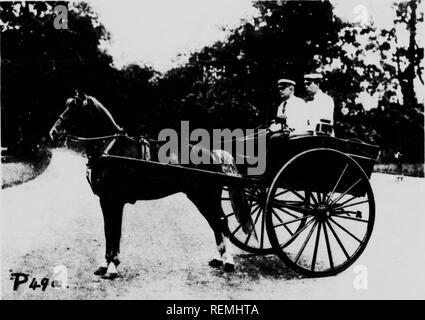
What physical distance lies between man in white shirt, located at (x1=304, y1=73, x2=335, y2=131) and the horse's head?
245 cm

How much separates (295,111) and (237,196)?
137cm

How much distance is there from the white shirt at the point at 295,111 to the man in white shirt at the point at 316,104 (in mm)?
72

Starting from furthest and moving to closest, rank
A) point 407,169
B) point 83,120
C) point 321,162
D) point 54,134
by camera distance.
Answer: point 407,169 < point 321,162 < point 83,120 < point 54,134

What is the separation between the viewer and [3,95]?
A: 16.1 m

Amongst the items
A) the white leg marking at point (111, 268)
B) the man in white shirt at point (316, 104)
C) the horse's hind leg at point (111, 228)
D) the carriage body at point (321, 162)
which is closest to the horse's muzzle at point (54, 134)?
the horse's hind leg at point (111, 228)

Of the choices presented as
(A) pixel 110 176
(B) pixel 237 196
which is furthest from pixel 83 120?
(B) pixel 237 196

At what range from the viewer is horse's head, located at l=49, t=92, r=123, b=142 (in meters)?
5.39

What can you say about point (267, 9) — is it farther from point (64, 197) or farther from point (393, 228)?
point (393, 228)

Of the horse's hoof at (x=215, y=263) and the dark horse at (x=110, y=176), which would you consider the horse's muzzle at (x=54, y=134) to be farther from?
the horse's hoof at (x=215, y=263)

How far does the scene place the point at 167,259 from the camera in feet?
20.9

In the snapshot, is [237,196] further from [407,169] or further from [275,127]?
[407,169]

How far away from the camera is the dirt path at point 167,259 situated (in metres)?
5.00

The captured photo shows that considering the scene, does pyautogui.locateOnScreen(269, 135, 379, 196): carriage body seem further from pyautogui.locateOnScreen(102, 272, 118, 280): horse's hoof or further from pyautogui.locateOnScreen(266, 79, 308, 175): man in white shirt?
pyautogui.locateOnScreen(102, 272, 118, 280): horse's hoof

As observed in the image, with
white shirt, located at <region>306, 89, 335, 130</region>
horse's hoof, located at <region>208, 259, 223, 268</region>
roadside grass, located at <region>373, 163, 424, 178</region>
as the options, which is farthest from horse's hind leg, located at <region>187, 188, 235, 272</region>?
roadside grass, located at <region>373, 163, 424, 178</region>
